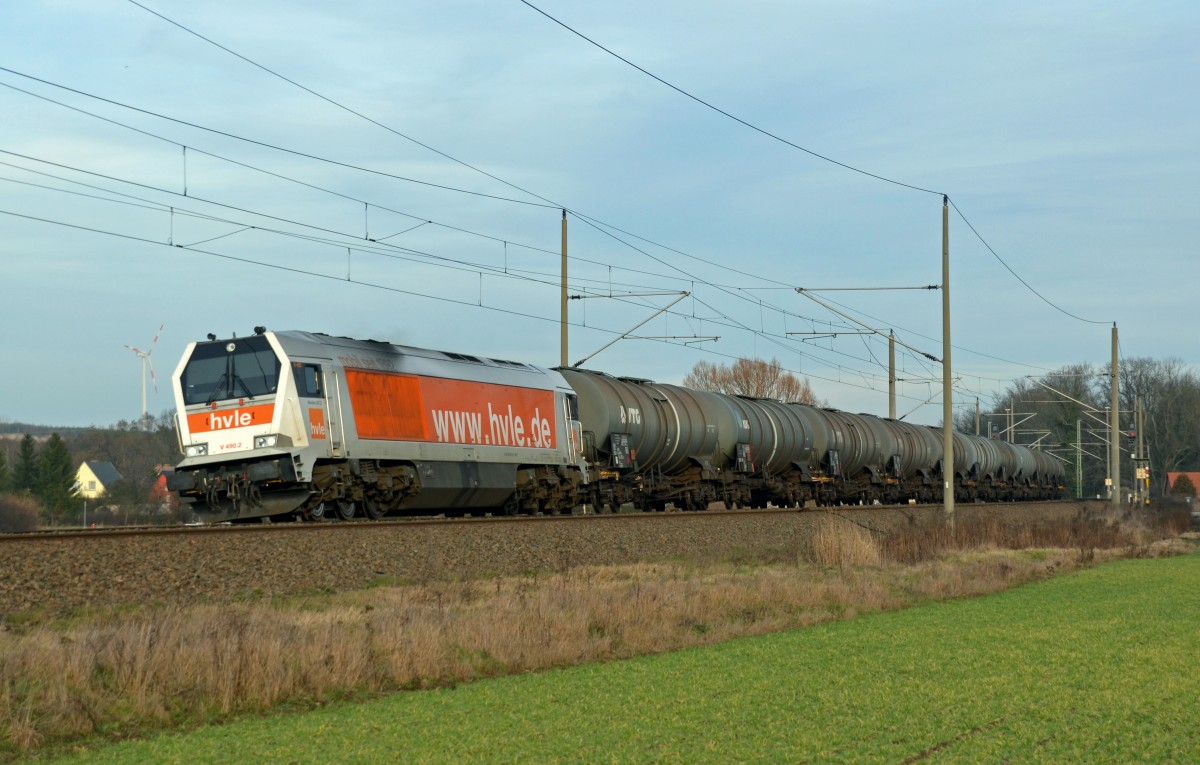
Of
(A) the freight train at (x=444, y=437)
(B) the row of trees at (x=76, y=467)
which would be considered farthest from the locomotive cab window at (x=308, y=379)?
(B) the row of trees at (x=76, y=467)

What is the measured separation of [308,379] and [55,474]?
6239 cm

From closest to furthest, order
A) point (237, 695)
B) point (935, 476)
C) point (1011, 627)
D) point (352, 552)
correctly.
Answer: point (237, 695) < point (1011, 627) < point (352, 552) < point (935, 476)

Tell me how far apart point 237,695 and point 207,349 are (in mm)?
15668

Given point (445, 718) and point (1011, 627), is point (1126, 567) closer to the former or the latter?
point (1011, 627)

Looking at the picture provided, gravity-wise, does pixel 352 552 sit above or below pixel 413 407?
Answer: below

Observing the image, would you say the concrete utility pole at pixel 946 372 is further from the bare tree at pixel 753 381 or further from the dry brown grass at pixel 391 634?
the bare tree at pixel 753 381

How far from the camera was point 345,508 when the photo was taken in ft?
82.5

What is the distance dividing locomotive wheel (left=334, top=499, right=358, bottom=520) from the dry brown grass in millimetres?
5864

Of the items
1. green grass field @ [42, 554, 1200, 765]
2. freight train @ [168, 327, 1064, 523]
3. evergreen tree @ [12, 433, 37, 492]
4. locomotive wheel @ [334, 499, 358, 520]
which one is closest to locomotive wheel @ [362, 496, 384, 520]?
freight train @ [168, 327, 1064, 523]

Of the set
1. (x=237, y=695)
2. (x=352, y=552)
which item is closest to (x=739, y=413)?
(x=352, y=552)

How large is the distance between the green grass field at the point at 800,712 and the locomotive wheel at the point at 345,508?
12.9 metres

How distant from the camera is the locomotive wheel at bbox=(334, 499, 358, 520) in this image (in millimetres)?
24922

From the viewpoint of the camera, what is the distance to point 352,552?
18906mm

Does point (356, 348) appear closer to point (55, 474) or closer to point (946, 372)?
point (946, 372)
